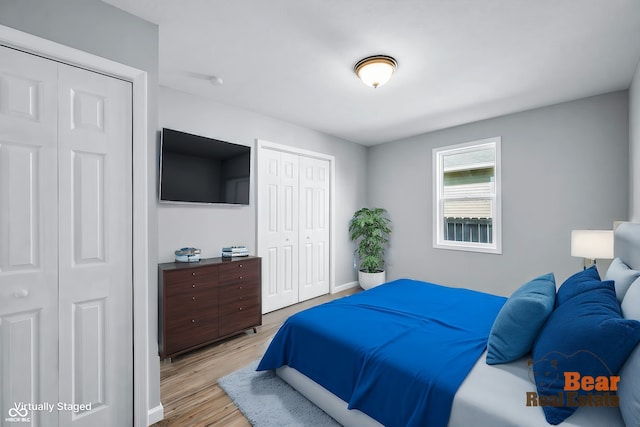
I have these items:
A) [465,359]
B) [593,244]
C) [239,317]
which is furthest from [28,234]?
[593,244]

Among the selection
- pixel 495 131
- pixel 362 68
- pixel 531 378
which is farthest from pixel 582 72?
pixel 531 378

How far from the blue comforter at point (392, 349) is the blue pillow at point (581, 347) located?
1.09 ft

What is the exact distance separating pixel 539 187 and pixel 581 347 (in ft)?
10.2

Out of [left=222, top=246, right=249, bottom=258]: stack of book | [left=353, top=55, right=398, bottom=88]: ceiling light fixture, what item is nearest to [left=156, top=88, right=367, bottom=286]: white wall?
[left=222, top=246, right=249, bottom=258]: stack of book

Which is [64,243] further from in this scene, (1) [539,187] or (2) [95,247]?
(1) [539,187]

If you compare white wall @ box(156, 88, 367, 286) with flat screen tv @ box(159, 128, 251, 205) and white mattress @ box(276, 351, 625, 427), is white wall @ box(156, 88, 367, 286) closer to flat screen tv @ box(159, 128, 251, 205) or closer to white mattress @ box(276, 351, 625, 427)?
flat screen tv @ box(159, 128, 251, 205)

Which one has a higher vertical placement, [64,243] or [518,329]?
[64,243]

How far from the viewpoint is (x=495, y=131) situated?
3865 millimetres

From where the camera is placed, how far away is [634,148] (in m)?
2.61

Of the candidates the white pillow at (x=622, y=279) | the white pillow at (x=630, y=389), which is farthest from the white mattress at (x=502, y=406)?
the white pillow at (x=622, y=279)

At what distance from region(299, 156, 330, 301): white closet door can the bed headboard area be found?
3354 mm

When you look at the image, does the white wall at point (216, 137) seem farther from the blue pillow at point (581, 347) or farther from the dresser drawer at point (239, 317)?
the blue pillow at point (581, 347)

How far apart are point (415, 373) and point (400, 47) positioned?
7.57 feet

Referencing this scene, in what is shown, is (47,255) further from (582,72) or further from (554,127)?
(554,127)
